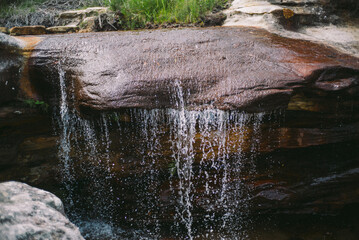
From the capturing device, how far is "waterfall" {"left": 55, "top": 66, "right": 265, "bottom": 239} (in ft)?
9.58

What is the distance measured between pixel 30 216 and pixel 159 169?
182 centimetres

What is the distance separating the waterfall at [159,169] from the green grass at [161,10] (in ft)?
7.76

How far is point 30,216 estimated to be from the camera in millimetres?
1556

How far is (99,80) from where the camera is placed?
2.75m

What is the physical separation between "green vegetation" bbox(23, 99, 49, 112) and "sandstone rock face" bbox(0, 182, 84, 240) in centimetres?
137

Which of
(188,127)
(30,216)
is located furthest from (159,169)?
(30,216)

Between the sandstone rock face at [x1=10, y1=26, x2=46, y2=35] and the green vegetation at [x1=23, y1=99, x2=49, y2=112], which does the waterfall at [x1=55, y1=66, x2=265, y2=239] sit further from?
the sandstone rock face at [x1=10, y1=26, x2=46, y2=35]

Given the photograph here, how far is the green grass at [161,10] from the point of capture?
473 cm

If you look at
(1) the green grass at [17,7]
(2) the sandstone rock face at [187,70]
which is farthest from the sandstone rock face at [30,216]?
(1) the green grass at [17,7]

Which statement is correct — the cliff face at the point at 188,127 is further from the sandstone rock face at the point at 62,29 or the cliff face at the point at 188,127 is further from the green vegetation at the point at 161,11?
the sandstone rock face at the point at 62,29

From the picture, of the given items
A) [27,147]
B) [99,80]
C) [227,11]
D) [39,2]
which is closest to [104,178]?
[27,147]

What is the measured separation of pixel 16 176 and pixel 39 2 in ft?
16.6

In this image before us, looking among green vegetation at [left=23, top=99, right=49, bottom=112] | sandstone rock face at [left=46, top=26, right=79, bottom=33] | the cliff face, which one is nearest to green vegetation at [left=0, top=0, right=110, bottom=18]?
sandstone rock face at [left=46, top=26, right=79, bottom=33]

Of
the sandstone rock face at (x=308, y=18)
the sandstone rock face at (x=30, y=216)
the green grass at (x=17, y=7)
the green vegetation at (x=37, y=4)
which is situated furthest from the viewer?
the green vegetation at (x=37, y=4)
